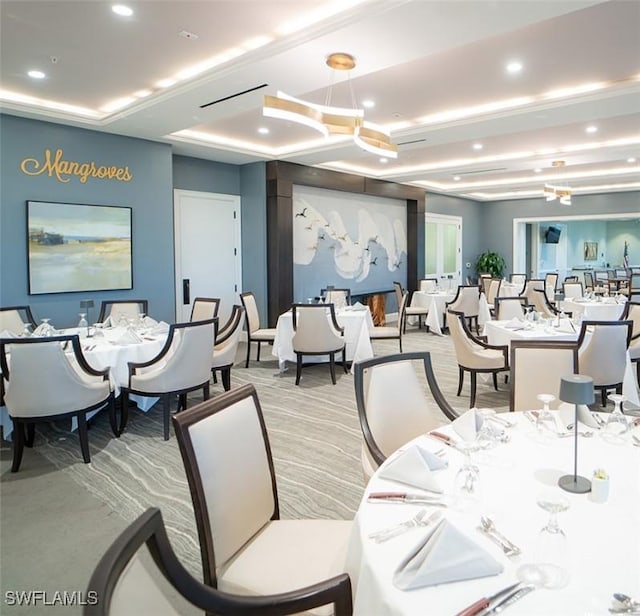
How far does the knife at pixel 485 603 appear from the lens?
3.50ft

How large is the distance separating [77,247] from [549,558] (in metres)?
6.35

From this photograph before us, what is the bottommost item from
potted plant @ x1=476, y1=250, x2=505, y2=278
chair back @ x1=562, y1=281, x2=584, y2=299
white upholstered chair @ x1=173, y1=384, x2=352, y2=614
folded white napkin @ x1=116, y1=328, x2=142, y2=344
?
white upholstered chair @ x1=173, y1=384, x2=352, y2=614

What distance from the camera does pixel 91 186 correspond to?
251 inches

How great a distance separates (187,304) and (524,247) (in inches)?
441

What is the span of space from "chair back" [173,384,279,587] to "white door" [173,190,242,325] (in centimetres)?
642

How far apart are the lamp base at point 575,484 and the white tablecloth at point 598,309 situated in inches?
234

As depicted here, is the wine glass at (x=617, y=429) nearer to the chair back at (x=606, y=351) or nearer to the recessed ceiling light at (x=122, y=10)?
the chair back at (x=606, y=351)

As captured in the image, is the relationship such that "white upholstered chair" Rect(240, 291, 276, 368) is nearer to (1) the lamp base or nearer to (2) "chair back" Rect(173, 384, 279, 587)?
(2) "chair back" Rect(173, 384, 279, 587)

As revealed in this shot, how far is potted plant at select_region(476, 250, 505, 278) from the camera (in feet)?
47.1

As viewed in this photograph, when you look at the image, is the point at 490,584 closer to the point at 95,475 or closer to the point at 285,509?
the point at 285,509

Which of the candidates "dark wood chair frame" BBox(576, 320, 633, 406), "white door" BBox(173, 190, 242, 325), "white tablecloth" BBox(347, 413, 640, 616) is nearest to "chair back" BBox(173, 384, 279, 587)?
"white tablecloth" BBox(347, 413, 640, 616)

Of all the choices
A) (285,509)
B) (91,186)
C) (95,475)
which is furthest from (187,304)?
(285,509)

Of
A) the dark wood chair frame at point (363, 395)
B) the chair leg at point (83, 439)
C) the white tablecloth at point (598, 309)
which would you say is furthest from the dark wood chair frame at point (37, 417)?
the white tablecloth at point (598, 309)

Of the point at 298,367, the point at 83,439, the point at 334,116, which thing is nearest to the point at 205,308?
the point at 298,367
